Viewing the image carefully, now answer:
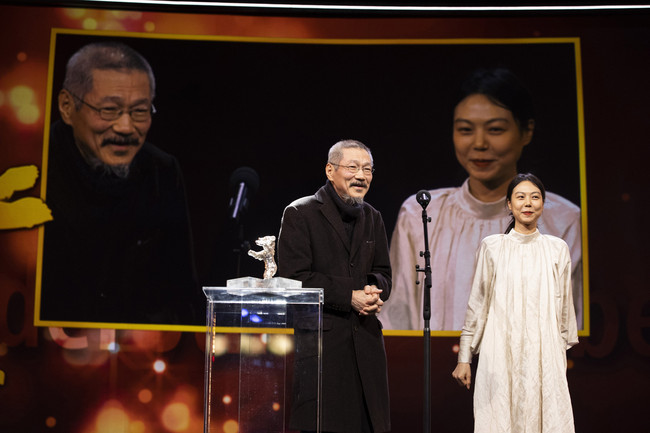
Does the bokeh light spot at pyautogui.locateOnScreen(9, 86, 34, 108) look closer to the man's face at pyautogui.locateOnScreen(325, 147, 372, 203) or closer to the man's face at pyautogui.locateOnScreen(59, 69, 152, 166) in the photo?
the man's face at pyautogui.locateOnScreen(59, 69, 152, 166)

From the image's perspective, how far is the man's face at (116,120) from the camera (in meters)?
5.40

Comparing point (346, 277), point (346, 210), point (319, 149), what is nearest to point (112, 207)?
point (319, 149)

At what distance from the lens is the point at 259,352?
293 cm

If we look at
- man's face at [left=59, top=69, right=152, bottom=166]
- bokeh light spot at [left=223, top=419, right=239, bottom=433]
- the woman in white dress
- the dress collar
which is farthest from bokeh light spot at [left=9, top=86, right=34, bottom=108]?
the dress collar

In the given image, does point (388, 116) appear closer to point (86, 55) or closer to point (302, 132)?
point (302, 132)

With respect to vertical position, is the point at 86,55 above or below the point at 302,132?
above

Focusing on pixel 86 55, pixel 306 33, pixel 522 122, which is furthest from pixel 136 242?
pixel 522 122

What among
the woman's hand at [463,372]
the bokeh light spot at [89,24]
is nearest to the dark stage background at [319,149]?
the bokeh light spot at [89,24]

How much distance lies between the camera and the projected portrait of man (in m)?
5.23

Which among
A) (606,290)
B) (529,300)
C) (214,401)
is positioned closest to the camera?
(214,401)

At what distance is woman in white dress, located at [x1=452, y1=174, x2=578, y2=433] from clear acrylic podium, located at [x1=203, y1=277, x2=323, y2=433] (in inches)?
34.2

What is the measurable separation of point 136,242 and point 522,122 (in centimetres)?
303

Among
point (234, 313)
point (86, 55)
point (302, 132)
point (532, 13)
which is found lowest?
point (234, 313)

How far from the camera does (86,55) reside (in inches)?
213
